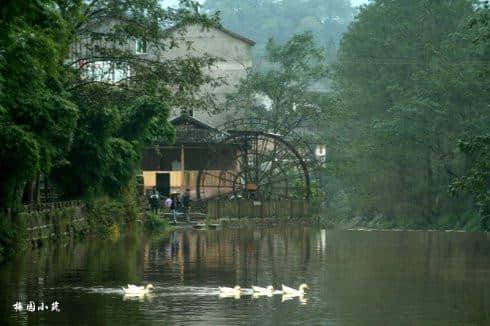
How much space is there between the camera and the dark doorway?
7550 cm

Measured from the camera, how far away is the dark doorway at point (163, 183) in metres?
75.5

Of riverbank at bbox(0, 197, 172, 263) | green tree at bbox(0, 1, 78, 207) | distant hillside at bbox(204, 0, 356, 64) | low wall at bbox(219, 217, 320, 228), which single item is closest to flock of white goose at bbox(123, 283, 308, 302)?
green tree at bbox(0, 1, 78, 207)

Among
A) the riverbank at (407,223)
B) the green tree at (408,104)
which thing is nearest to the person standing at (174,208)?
the riverbank at (407,223)

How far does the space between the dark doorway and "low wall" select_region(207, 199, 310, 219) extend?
304 inches

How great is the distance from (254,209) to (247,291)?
1736 inches

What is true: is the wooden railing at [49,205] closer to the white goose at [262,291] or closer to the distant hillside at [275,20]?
the white goose at [262,291]

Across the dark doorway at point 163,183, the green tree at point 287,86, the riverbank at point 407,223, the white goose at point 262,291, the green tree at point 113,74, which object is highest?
the green tree at point 287,86

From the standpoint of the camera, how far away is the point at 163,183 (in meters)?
75.6

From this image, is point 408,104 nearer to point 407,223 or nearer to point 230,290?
point 407,223

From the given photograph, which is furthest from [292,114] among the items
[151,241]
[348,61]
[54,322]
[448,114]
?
[54,322]

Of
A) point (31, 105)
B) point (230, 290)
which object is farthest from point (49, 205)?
point (230, 290)

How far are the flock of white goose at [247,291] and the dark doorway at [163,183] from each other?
51114mm

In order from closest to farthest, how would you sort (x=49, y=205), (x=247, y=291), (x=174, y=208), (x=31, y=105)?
(x=247, y=291), (x=31, y=105), (x=49, y=205), (x=174, y=208)

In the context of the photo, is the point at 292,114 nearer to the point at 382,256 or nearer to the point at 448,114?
the point at 448,114
